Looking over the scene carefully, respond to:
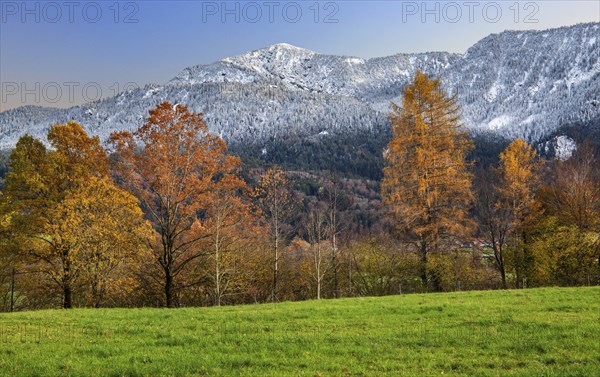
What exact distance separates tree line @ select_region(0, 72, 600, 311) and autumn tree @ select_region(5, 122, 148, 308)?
91 millimetres

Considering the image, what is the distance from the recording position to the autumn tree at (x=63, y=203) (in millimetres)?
26984

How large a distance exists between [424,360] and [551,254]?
33.9 metres

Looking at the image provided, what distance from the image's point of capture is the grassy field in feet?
36.2

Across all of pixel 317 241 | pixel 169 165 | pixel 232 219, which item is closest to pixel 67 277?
pixel 169 165

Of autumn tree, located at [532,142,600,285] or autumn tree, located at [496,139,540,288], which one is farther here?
autumn tree, located at [496,139,540,288]

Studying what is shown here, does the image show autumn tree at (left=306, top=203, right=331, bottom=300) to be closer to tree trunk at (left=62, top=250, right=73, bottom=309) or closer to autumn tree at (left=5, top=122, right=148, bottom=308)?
autumn tree at (left=5, top=122, right=148, bottom=308)

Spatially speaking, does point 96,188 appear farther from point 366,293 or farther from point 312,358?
point 366,293

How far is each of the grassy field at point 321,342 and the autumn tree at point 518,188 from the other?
2125 cm

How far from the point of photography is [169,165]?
2725 cm

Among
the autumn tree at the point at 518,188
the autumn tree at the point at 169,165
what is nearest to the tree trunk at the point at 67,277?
the autumn tree at the point at 169,165

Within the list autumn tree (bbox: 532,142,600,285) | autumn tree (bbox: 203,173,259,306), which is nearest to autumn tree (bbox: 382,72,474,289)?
autumn tree (bbox: 203,173,259,306)

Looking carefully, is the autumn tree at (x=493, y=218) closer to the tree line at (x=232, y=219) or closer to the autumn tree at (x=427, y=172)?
the tree line at (x=232, y=219)

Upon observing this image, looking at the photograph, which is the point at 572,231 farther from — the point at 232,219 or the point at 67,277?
the point at 67,277

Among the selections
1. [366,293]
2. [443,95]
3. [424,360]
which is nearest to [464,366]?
[424,360]
